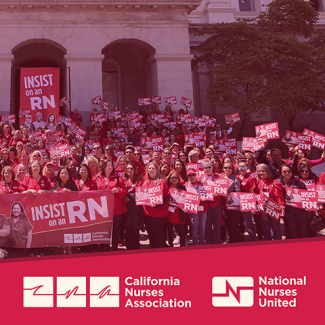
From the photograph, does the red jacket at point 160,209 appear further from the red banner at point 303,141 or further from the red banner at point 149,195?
the red banner at point 303,141

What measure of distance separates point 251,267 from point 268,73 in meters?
→ 15.7

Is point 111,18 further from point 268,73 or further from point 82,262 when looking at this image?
point 82,262

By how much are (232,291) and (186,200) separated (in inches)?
107

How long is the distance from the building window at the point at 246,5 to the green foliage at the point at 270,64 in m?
5.15

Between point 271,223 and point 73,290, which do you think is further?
point 271,223

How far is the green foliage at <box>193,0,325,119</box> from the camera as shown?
18.5 metres

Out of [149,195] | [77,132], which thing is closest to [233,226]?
[149,195]

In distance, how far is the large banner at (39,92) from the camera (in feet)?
54.3

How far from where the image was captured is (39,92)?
16.6 metres

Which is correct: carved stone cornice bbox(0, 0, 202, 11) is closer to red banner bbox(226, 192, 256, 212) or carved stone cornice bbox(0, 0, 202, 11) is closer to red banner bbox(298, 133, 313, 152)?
red banner bbox(298, 133, 313, 152)

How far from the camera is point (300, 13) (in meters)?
19.5

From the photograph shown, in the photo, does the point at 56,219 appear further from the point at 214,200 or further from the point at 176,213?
the point at 214,200

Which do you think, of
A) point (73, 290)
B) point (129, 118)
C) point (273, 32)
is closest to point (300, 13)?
point (273, 32)

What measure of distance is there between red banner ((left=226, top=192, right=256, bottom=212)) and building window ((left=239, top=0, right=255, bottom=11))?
2011 centimetres
